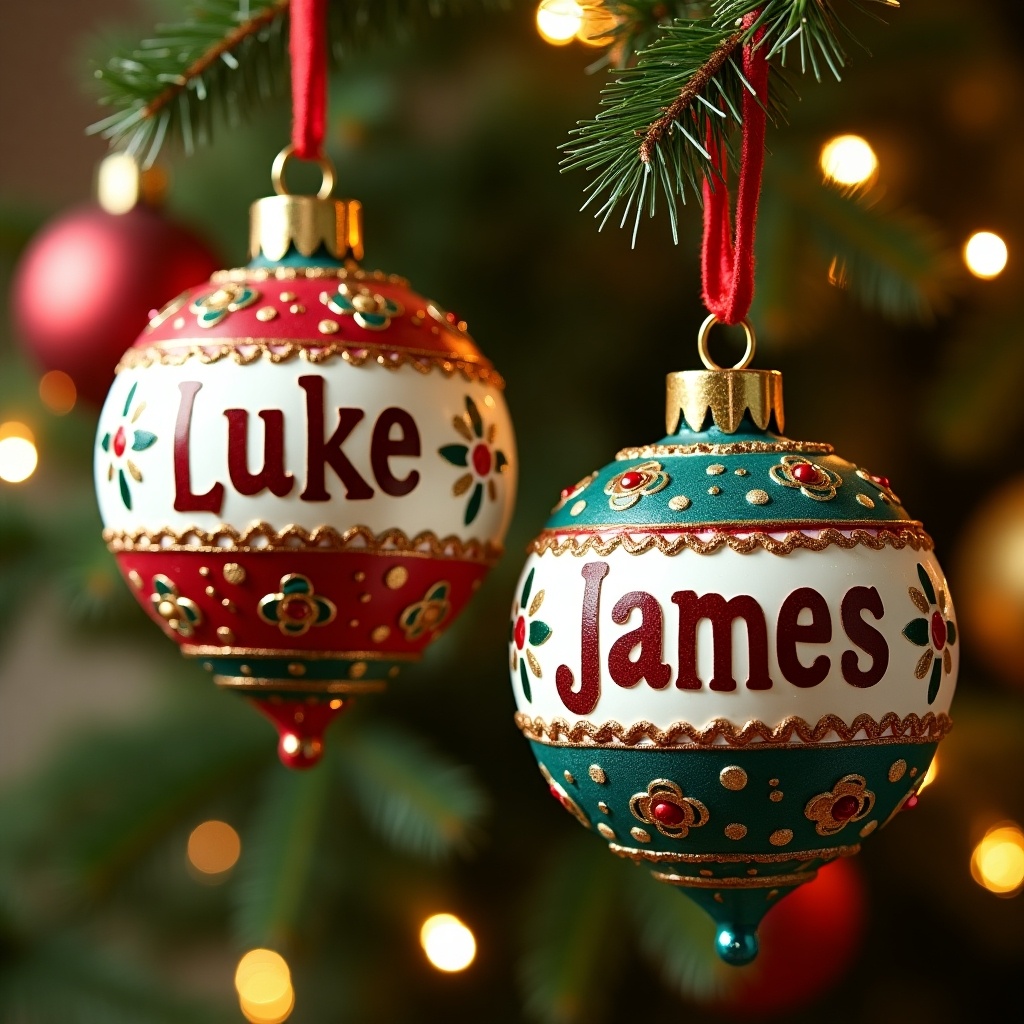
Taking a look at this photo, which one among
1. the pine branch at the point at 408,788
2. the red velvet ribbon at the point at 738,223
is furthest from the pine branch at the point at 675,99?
the pine branch at the point at 408,788

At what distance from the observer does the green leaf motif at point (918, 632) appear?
0.61 metres

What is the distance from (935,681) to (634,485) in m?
0.15

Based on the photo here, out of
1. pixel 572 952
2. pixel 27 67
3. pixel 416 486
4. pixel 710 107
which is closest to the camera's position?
pixel 710 107

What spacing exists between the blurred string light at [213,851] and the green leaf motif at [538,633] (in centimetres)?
104

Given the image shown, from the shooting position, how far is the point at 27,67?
2.03m

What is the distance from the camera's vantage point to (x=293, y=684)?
29.3 inches

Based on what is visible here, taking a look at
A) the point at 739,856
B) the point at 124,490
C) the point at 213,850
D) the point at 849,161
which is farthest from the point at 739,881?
the point at 213,850

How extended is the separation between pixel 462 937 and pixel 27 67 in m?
1.37

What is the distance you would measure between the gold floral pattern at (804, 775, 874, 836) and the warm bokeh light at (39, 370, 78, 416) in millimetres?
909

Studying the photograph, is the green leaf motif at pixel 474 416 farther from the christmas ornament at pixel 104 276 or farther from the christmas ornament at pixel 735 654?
the christmas ornament at pixel 104 276

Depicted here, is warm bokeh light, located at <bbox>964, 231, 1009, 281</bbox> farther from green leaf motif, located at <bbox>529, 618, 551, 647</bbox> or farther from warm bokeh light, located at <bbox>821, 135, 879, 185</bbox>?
green leaf motif, located at <bbox>529, 618, 551, 647</bbox>

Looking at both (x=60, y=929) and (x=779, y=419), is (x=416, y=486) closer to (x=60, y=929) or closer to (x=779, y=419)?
(x=779, y=419)

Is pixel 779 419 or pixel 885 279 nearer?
pixel 779 419

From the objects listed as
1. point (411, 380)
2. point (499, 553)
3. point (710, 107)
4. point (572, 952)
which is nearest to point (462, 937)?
point (572, 952)
